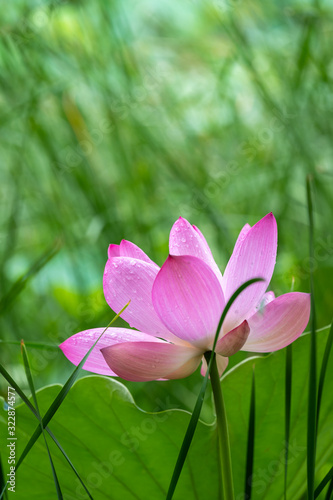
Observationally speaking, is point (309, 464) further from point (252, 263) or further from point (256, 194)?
point (256, 194)

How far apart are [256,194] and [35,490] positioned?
0.84 m

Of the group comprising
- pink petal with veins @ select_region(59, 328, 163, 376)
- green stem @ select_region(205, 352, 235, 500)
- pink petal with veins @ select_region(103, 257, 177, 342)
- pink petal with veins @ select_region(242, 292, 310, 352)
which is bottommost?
green stem @ select_region(205, 352, 235, 500)

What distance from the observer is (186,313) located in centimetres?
23

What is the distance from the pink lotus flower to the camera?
23 cm

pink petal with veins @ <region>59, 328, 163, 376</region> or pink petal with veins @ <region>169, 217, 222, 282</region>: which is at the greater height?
pink petal with veins @ <region>169, 217, 222, 282</region>

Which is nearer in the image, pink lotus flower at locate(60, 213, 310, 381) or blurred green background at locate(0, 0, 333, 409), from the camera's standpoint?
pink lotus flower at locate(60, 213, 310, 381)

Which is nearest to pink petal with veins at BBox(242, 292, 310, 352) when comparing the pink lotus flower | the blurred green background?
the pink lotus flower

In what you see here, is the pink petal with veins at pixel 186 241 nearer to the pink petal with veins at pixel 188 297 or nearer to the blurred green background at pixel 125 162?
the pink petal with veins at pixel 188 297

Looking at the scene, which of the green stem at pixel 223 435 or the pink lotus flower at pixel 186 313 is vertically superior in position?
the pink lotus flower at pixel 186 313

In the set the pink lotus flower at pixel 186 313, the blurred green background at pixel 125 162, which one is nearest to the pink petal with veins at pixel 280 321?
the pink lotus flower at pixel 186 313

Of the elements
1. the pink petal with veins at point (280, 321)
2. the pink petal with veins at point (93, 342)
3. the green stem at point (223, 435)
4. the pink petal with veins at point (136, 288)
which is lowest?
the green stem at point (223, 435)

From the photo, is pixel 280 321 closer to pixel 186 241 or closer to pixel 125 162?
pixel 186 241

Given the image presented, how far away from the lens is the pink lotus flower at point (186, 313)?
229 millimetres

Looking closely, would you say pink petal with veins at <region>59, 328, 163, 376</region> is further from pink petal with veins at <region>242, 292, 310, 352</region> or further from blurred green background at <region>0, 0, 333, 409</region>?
blurred green background at <region>0, 0, 333, 409</region>
